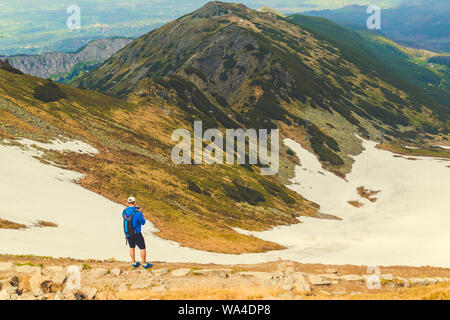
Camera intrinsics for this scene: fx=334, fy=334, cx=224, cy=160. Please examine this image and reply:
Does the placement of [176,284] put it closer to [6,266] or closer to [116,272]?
[116,272]

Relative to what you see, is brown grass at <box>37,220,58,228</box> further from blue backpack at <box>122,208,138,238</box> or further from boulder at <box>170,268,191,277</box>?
boulder at <box>170,268,191,277</box>

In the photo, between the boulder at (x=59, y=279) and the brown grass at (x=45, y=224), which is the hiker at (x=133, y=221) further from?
the brown grass at (x=45, y=224)

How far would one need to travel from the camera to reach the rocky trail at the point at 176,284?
583 inches

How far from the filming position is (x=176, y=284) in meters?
19.1

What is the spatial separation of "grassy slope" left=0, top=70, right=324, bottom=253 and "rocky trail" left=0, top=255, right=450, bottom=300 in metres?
16.3

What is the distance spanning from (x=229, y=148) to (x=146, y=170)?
49.4 m

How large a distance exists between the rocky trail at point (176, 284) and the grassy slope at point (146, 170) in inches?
643

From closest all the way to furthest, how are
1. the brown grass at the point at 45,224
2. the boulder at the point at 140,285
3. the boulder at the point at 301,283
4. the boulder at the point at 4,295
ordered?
the boulder at the point at 4,295
the boulder at the point at 140,285
the boulder at the point at 301,283
the brown grass at the point at 45,224

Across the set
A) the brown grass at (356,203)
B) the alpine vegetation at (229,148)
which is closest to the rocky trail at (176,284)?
the alpine vegetation at (229,148)

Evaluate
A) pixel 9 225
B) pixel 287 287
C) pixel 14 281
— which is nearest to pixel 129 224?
pixel 14 281
